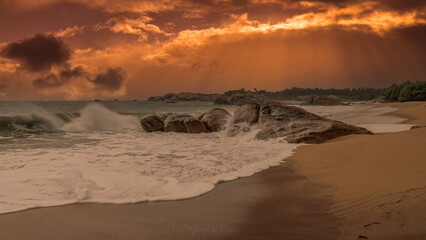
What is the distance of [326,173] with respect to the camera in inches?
194

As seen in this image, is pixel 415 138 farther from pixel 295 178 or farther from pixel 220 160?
pixel 220 160

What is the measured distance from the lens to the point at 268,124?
1041cm

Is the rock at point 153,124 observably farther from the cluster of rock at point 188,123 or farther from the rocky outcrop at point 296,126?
the rocky outcrop at point 296,126

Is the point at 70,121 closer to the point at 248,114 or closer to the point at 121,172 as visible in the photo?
the point at 248,114

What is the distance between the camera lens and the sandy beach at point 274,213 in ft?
8.80

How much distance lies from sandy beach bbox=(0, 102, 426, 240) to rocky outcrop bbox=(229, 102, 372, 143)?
13.4ft

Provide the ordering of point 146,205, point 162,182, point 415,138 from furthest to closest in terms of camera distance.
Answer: point 415,138 < point 162,182 < point 146,205

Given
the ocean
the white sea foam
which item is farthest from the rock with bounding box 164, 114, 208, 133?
the white sea foam

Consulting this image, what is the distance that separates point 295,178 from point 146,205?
257cm

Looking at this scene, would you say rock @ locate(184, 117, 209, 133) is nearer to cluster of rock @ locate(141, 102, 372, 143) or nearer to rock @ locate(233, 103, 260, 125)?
cluster of rock @ locate(141, 102, 372, 143)

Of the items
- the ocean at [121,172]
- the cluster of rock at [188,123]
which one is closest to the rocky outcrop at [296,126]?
the ocean at [121,172]

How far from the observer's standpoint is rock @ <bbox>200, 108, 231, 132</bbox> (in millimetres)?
13703

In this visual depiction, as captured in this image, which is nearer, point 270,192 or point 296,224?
point 296,224

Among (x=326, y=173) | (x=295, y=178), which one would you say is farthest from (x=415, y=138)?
(x=295, y=178)
